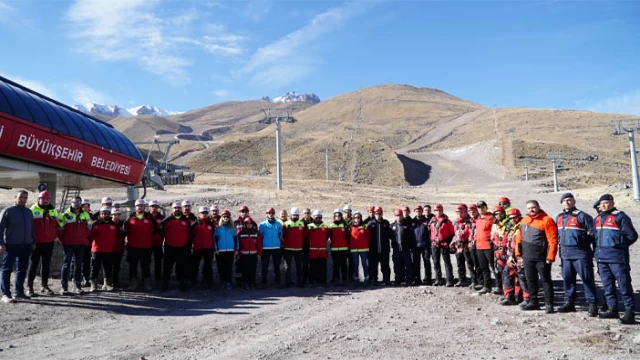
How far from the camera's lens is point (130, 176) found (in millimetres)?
13734

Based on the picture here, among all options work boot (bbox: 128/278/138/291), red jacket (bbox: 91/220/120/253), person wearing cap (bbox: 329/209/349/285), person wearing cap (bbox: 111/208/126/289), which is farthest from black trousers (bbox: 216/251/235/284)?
person wearing cap (bbox: 329/209/349/285)

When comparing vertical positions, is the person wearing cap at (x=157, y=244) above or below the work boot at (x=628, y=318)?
above

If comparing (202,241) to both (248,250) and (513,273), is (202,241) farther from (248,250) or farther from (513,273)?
(513,273)

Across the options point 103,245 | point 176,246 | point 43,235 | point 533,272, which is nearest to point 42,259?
point 43,235

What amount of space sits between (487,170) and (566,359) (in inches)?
3143

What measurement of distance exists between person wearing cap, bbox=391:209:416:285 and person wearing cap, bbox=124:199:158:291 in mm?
5352

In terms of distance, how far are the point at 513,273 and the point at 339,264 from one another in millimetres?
4069

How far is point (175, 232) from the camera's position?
9.94 m

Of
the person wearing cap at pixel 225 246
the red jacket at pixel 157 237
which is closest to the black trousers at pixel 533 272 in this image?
the person wearing cap at pixel 225 246

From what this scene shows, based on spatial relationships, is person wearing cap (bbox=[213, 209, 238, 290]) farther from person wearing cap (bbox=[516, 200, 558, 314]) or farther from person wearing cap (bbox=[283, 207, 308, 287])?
person wearing cap (bbox=[516, 200, 558, 314])

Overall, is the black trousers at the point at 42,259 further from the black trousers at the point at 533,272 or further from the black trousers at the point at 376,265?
the black trousers at the point at 533,272

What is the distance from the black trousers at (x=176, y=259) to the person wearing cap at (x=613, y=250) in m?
7.69

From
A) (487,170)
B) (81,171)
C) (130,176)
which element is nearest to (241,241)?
(81,171)

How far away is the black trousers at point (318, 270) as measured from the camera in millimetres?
10883
